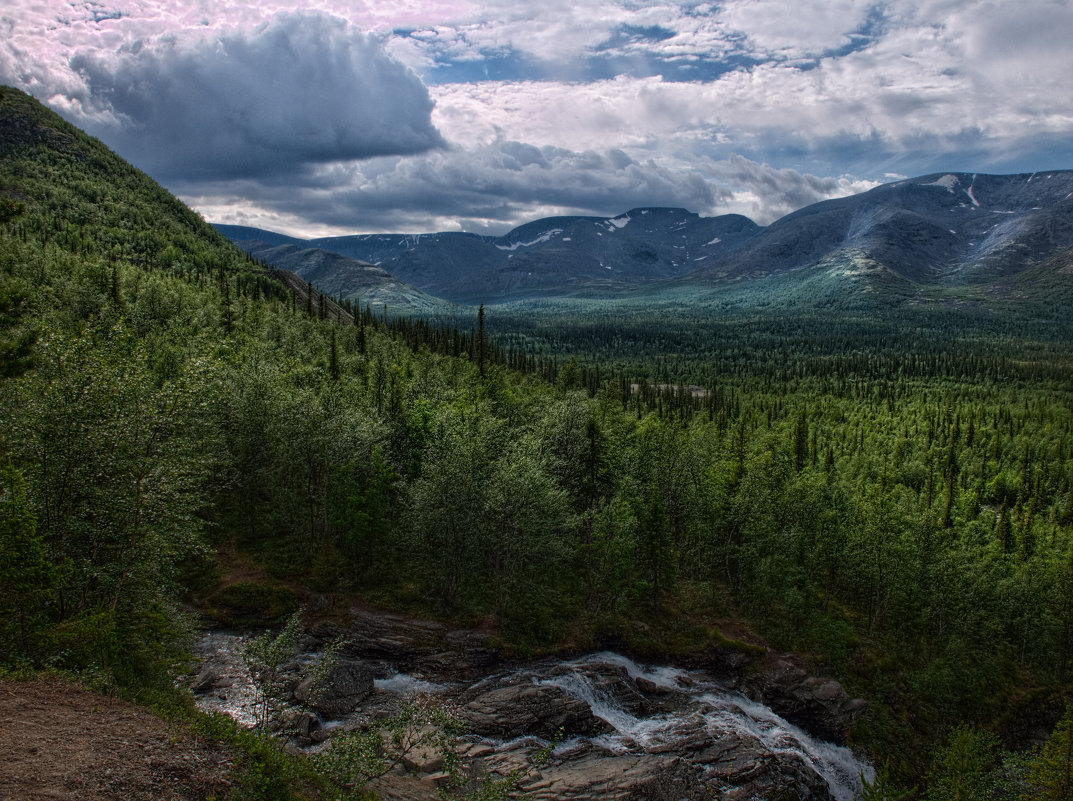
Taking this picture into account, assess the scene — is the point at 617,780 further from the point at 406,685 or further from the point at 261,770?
the point at 261,770

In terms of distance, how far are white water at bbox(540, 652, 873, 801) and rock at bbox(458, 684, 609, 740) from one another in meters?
1.33

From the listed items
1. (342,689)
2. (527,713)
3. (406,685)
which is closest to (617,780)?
(527,713)

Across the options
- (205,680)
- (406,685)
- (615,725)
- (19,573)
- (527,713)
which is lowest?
(615,725)

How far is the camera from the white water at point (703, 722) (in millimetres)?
A: 45656

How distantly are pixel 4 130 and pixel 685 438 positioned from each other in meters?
239

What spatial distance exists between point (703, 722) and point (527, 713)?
588 inches

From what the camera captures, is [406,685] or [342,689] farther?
[406,685]

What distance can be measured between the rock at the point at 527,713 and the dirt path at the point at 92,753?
23406 millimetres

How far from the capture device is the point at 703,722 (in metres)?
47.6

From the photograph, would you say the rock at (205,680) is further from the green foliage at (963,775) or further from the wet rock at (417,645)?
the green foliage at (963,775)

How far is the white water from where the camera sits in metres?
45.7

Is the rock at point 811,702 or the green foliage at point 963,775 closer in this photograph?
the green foliage at point 963,775

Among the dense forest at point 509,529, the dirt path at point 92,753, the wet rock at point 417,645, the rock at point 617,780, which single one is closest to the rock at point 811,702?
the dense forest at point 509,529

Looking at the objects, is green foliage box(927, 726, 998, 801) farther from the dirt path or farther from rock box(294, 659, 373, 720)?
the dirt path
